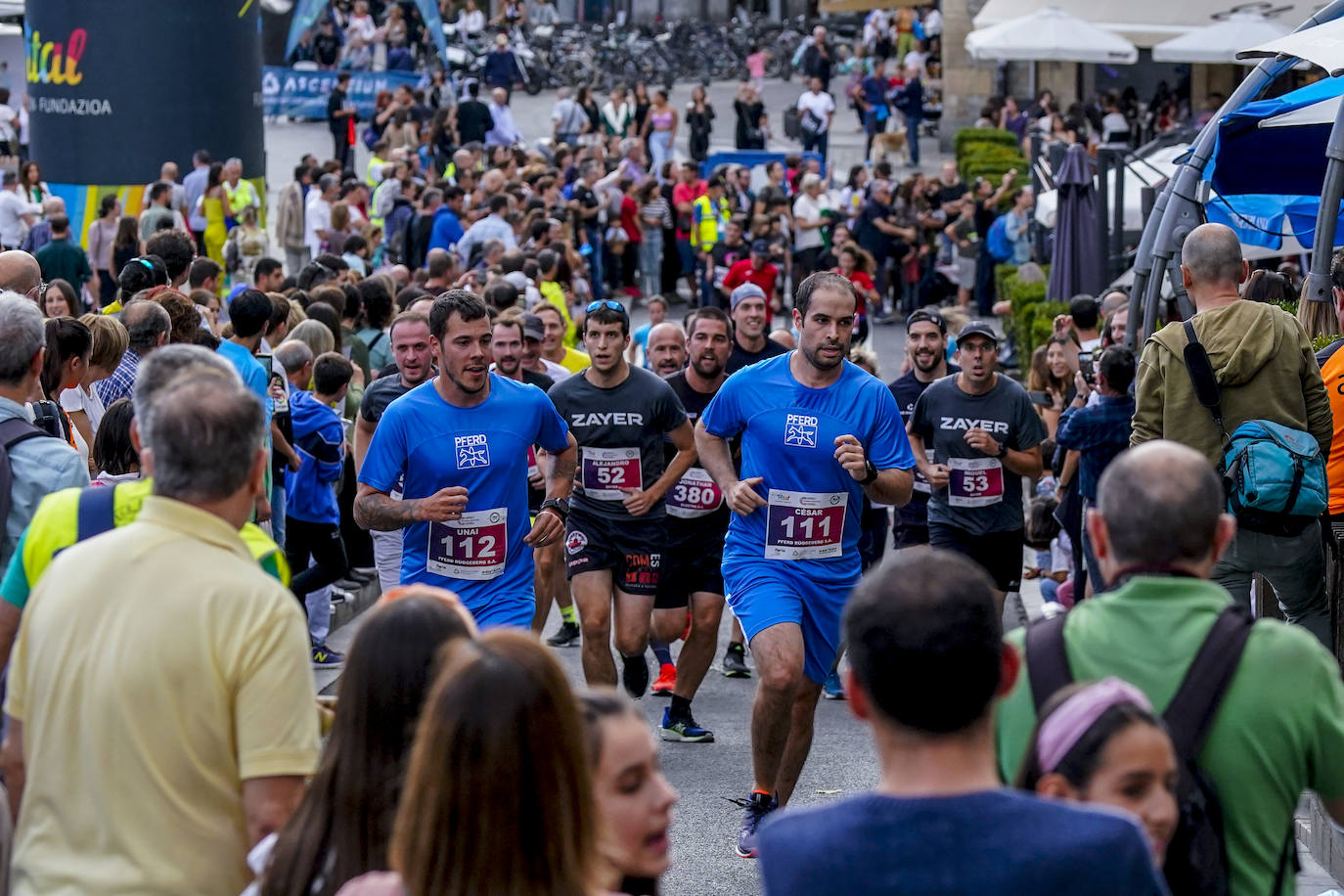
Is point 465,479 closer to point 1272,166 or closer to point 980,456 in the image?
point 980,456

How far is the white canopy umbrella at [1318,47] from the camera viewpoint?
7.81m

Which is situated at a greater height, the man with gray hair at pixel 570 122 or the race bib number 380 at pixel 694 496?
the man with gray hair at pixel 570 122

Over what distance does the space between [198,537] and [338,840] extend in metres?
0.72

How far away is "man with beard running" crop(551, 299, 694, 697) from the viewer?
8.37 m

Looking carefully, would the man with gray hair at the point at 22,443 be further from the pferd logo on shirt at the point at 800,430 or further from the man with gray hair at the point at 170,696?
the pferd logo on shirt at the point at 800,430

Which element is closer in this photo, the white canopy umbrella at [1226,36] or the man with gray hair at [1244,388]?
the man with gray hair at [1244,388]

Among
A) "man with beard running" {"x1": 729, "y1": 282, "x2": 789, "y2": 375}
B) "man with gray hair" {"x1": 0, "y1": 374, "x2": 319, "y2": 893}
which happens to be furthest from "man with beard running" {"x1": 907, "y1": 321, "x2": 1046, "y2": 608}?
"man with gray hair" {"x1": 0, "y1": 374, "x2": 319, "y2": 893}

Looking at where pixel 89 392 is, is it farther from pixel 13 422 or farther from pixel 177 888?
pixel 177 888

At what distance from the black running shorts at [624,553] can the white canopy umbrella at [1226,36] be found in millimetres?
14649

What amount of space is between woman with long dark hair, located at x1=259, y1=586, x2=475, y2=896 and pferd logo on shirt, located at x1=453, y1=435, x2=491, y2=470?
364 centimetres

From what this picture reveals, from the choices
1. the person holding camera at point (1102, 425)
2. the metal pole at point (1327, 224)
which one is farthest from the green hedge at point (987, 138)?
the metal pole at point (1327, 224)

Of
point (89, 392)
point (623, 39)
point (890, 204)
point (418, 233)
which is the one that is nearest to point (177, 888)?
point (89, 392)

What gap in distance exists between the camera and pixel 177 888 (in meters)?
3.36

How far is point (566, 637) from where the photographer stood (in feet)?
33.7
